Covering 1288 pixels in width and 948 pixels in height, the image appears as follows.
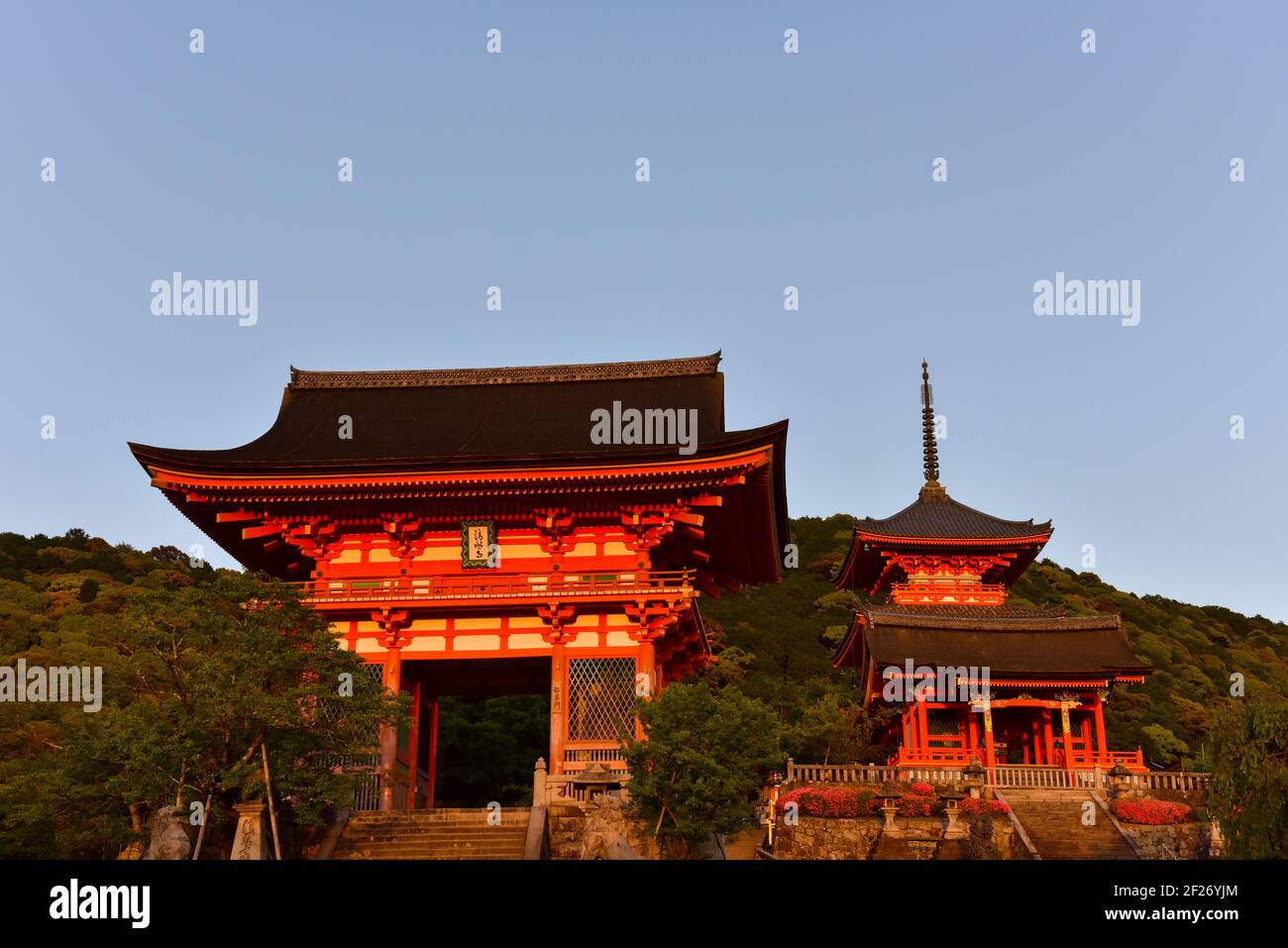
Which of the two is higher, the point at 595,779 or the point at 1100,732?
the point at 595,779

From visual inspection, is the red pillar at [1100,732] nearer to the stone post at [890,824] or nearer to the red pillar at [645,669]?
the stone post at [890,824]

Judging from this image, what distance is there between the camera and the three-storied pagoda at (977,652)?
135 ft

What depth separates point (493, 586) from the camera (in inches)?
1070

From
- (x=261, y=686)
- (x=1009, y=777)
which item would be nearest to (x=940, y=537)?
(x=1009, y=777)

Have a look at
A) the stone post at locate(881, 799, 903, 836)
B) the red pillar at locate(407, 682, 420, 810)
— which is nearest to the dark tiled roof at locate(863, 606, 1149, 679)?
the stone post at locate(881, 799, 903, 836)

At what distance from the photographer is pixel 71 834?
78.2 feet

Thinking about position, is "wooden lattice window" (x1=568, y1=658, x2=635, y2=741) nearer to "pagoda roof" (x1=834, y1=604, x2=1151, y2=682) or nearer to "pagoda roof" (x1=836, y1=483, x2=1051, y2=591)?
"pagoda roof" (x1=834, y1=604, x2=1151, y2=682)

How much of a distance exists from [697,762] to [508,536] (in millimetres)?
9603

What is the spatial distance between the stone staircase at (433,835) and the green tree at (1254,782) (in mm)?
12429

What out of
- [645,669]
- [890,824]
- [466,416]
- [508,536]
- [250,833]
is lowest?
[890,824]

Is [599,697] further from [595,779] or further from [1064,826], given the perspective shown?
[1064,826]

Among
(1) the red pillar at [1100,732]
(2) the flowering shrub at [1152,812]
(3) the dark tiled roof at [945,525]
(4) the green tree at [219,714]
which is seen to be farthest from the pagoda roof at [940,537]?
(4) the green tree at [219,714]
